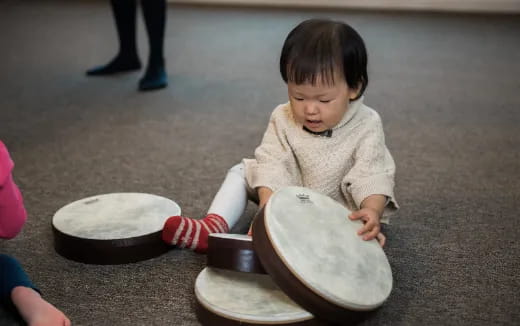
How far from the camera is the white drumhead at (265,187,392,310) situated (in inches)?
35.0

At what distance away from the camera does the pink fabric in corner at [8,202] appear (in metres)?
0.92

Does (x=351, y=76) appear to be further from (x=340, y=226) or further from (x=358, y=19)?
(x=358, y=19)

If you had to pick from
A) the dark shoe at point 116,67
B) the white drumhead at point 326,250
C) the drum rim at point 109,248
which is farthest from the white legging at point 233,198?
the dark shoe at point 116,67

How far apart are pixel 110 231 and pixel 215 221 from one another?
19 cm

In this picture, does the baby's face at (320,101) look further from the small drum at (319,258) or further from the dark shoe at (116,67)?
the dark shoe at (116,67)

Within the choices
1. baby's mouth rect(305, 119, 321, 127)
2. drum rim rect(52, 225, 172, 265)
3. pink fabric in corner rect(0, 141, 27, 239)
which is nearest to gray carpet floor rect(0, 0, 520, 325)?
drum rim rect(52, 225, 172, 265)

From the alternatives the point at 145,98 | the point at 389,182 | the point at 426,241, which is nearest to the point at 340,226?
the point at 389,182

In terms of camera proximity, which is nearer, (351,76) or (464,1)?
(351,76)

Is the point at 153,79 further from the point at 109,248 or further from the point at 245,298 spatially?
the point at 245,298

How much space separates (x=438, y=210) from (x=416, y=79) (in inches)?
51.2

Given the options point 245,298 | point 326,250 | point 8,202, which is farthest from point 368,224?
point 8,202

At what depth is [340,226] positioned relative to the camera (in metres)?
1.00

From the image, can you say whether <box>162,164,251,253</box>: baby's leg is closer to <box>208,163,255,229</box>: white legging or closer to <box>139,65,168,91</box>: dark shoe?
<box>208,163,255,229</box>: white legging

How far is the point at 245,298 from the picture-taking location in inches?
37.6
